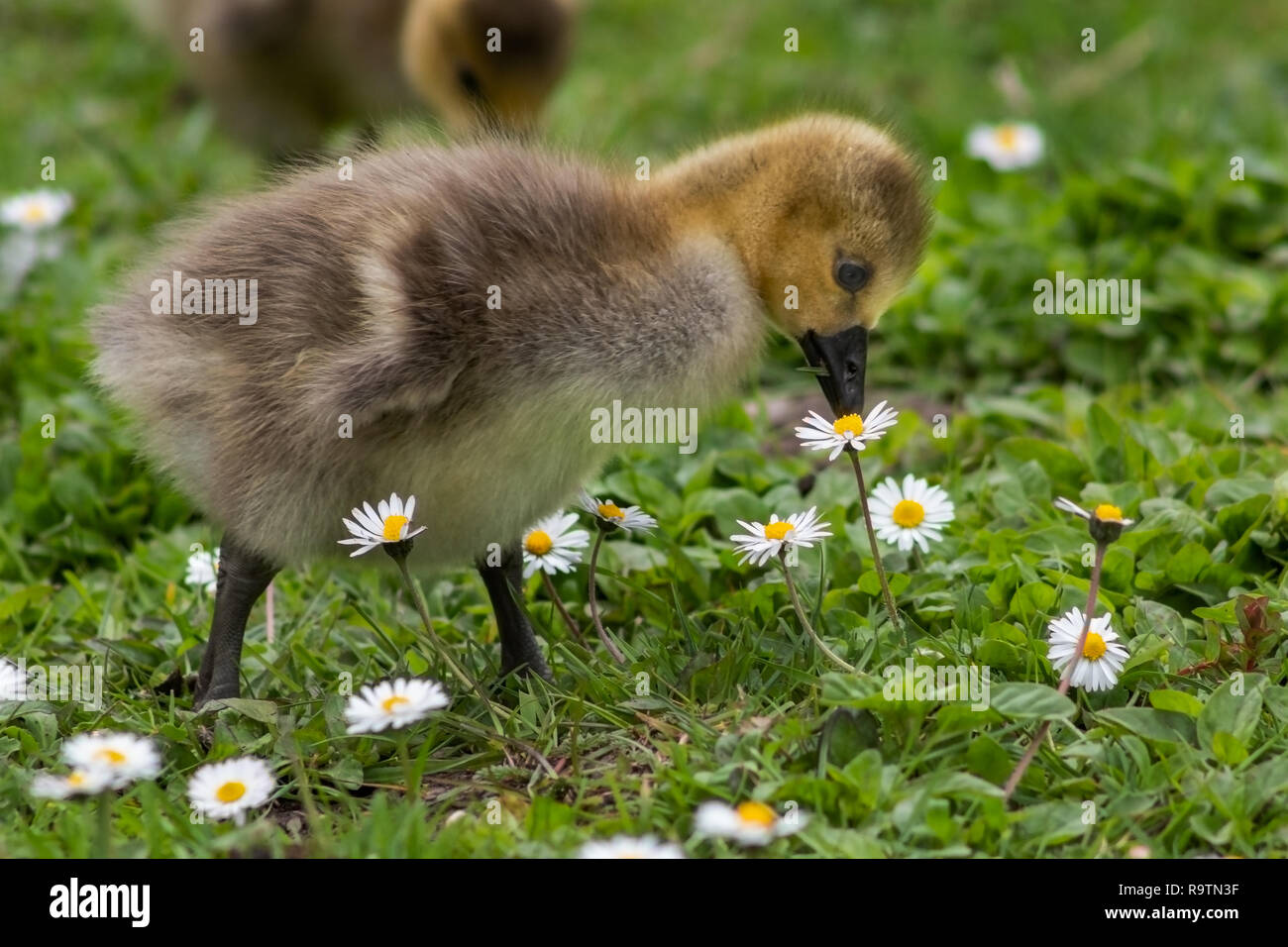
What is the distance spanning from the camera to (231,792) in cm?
253

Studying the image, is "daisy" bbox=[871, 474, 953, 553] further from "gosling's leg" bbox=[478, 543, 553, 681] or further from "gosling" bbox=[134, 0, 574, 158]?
"gosling" bbox=[134, 0, 574, 158]

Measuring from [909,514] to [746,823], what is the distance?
992 mm

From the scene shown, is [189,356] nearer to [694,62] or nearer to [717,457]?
[717,457]

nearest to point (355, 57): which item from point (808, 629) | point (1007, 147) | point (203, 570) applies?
point (1007, 147)

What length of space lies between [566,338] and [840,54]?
4796 millimetres

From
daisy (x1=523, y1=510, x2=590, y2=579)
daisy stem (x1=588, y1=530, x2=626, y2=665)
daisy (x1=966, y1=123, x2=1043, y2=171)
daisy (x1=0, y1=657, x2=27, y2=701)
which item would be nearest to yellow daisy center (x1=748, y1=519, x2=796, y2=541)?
daisy stem (x1=588, y1=530, x2=626, y2=665)

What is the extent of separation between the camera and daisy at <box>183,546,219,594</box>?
3.46 metres

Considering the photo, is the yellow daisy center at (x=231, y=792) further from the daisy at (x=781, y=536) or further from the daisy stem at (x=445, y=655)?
the daisy at (x=781, y=536)

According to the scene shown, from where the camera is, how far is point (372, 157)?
3119mm

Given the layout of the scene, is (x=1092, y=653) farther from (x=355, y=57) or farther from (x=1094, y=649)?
(x=355, y=57)

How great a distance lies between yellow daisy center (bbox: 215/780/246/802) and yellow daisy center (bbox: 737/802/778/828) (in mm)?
806

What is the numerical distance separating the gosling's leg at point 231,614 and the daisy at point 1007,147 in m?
3.38

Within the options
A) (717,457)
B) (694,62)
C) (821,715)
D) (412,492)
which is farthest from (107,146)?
(821,715)

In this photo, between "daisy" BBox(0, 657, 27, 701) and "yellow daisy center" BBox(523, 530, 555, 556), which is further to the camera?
"yellow daisy center" BBox(523, 530, 555, 556)
